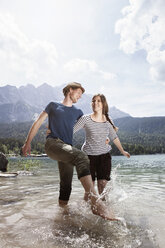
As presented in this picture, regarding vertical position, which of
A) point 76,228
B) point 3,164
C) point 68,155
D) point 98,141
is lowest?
point 3,164

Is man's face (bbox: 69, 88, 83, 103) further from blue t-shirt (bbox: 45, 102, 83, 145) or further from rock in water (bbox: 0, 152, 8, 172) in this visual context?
rock in water (bbox: 0, 152, 8, 172)

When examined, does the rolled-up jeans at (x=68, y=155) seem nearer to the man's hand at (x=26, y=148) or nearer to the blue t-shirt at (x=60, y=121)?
the blue t-shirt at (x=60, y=121)

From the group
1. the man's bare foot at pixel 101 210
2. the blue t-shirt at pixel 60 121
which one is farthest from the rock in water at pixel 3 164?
the man's bare foot at pixel 101 210

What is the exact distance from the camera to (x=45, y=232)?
11.9 ft

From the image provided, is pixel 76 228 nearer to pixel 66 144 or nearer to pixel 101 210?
pixel 101 210

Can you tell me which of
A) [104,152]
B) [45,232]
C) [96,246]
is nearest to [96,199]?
[96,246]

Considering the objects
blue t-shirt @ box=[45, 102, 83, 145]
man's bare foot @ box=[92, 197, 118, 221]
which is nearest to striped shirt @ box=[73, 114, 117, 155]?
blue t-shirt @ box=[45, 102, 83, 145]

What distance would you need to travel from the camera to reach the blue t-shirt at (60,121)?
170 inches

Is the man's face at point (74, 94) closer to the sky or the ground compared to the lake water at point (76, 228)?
closer to the sky

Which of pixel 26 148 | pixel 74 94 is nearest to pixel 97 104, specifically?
pixel 74 94

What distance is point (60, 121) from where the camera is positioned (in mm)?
4320

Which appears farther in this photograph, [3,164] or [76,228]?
[3,164]

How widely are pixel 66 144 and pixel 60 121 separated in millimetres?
523

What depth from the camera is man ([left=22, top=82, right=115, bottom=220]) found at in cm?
379
